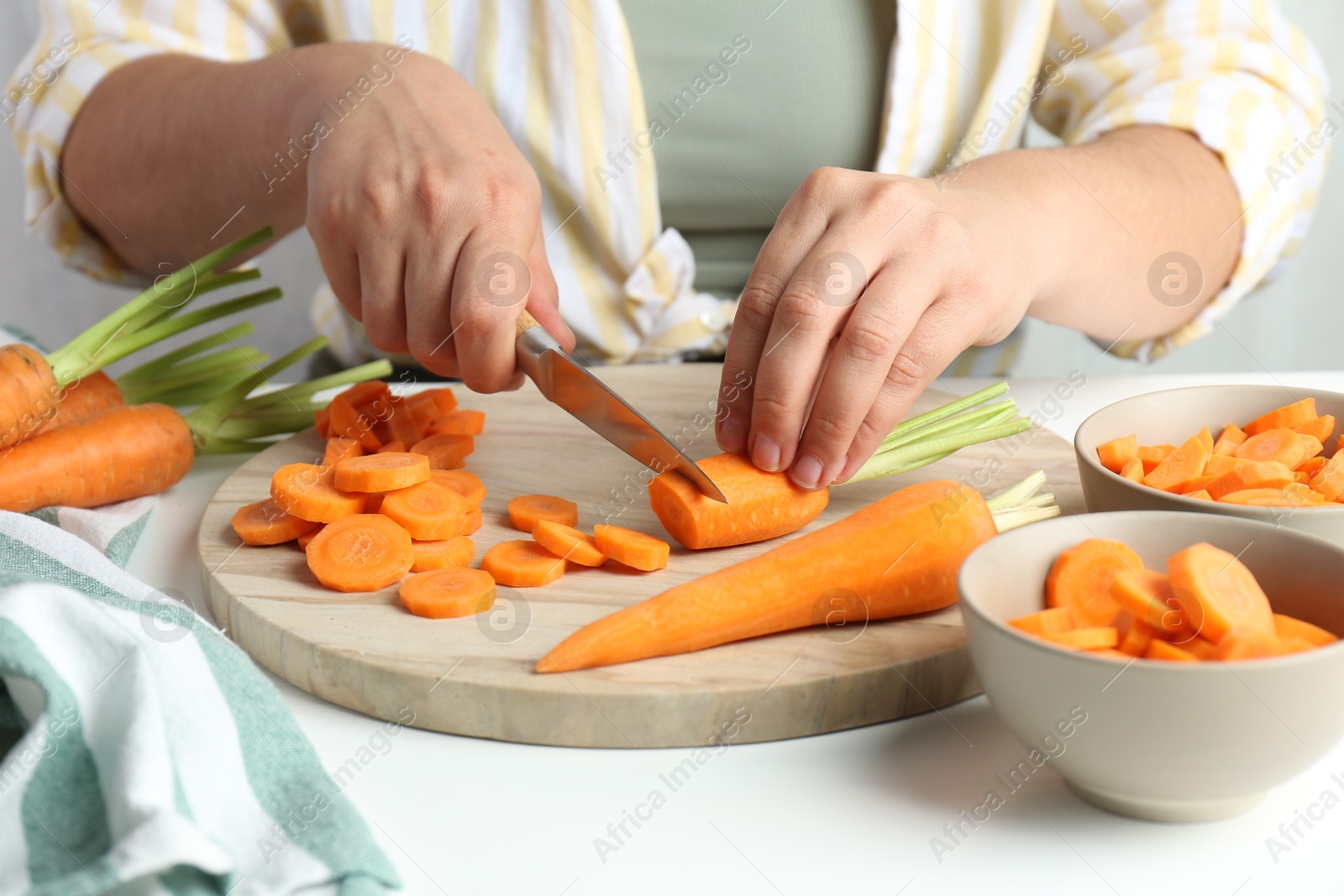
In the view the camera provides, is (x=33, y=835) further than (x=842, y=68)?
No

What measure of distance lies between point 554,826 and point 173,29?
1.46 metres

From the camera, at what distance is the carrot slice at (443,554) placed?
964mm

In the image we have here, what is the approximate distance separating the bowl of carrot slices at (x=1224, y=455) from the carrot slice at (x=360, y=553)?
24.2 inches

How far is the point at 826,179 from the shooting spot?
1.00 meters

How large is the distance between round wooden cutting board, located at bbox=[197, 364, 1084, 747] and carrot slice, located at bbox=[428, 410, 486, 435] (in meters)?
0.20

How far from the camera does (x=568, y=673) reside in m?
0.79

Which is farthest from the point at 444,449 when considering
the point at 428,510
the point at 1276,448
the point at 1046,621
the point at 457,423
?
the point at 1276,448

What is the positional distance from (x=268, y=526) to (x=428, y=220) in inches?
13.5

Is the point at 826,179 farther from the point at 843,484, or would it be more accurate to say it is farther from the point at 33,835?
the point at 33,835

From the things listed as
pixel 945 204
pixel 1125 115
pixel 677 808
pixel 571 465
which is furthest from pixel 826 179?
pixel 1125 115

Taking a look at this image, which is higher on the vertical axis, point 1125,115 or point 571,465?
point 1125,115

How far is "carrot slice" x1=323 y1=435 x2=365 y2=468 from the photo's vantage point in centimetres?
113

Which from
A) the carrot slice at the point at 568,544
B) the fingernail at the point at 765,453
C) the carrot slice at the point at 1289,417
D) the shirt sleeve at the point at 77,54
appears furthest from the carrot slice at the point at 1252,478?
the shirt sleeve at the point at 77,54

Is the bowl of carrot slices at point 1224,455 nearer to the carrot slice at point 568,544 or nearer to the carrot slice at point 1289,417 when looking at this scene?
the carrot slice at point 1289,417
